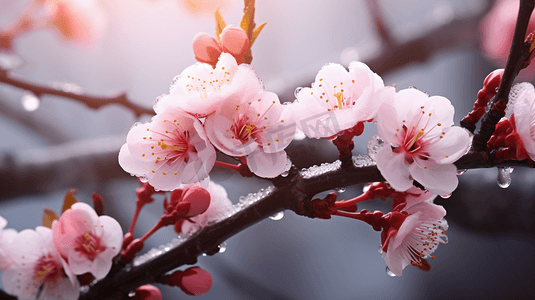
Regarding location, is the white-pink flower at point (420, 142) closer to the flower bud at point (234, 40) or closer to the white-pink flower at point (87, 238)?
the flower bud at point (234, 40)

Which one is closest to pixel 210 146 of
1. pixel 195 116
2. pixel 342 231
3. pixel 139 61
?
pixel 195 116

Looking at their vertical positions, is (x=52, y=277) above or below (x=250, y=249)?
above

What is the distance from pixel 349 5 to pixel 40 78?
100 centimetres

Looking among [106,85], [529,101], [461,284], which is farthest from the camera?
[106,85]

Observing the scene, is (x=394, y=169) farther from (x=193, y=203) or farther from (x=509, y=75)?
(x=193, y=203)

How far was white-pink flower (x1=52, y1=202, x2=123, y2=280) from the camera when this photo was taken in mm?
447

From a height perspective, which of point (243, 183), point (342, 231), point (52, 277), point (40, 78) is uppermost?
point (40, 78)

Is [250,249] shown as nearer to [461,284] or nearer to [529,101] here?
[461,284]

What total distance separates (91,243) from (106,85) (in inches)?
28.1

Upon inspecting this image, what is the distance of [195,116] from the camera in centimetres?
34

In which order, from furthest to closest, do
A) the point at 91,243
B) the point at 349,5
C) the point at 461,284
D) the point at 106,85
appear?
the point at 106,85, the point at 349,5, the point at 461,284, the point at 91,243

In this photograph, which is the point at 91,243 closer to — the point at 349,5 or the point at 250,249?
the point at 250,249

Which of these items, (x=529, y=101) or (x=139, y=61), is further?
(x=139, y=61)

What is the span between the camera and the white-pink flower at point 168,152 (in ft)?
1.11
